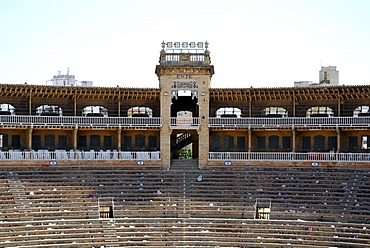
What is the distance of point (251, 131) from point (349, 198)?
11.3m

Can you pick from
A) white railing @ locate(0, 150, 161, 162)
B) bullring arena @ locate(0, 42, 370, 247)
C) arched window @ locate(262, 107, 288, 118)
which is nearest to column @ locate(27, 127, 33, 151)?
bullring arena @ locate(0, 42, 370, 247)

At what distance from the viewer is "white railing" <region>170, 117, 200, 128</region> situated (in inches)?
1821

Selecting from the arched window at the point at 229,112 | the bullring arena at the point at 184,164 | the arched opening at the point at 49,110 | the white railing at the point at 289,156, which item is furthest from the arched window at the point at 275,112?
the arched opening at the point at 49,110

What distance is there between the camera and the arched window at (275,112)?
48.2 metres

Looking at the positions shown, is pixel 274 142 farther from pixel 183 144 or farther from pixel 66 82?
pixel 66 82

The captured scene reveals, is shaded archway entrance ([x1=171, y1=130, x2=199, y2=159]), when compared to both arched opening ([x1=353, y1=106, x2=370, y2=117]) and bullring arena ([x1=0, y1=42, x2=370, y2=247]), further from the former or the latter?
arched opening ([x1=353, y1=106, x2=370, y2=117])

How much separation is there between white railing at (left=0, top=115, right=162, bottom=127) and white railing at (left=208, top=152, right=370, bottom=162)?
6.13 metres

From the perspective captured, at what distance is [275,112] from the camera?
48.5m

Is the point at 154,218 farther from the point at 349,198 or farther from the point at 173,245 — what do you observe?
the point at 349,198

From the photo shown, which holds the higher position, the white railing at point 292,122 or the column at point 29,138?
the white railing at point 292,122

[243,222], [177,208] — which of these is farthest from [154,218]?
[243,222]

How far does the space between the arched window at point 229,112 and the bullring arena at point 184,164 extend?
0.30ft

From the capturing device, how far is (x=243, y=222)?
38094 mm

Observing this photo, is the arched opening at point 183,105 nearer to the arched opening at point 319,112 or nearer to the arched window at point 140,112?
the arched window at point 140,112
